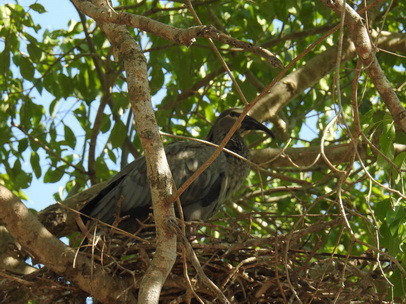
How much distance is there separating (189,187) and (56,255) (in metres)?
1.93

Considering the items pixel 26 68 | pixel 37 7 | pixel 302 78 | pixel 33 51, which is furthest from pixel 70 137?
pixel 302 78

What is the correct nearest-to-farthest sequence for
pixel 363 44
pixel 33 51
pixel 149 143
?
pixel 149 143
pixel 363 44
pixel 33 51

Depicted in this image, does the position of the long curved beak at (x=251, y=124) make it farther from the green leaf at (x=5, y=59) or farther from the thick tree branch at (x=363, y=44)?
the thick tree branch at (x=363, y=44)

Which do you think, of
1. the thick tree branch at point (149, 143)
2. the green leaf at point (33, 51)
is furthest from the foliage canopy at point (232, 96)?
the thick tree branch at point (149, 143)

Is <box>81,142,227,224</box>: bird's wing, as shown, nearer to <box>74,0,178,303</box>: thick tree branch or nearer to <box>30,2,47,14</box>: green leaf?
<box>30,2,47,14</box>: green leaf

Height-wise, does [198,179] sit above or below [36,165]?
below

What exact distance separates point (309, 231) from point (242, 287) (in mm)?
571

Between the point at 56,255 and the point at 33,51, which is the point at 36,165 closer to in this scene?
the point at 33,51

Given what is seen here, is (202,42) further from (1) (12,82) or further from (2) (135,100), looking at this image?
(2) (135,100)

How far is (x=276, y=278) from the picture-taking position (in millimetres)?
4152

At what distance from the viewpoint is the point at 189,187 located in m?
5.69

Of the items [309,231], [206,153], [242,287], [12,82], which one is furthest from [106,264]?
[12,82]

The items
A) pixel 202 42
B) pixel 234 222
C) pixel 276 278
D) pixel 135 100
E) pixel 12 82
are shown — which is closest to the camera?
pixel 135 100

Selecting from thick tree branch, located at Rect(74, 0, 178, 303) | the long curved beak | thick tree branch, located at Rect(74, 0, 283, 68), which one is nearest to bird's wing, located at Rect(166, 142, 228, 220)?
the long curved beak
